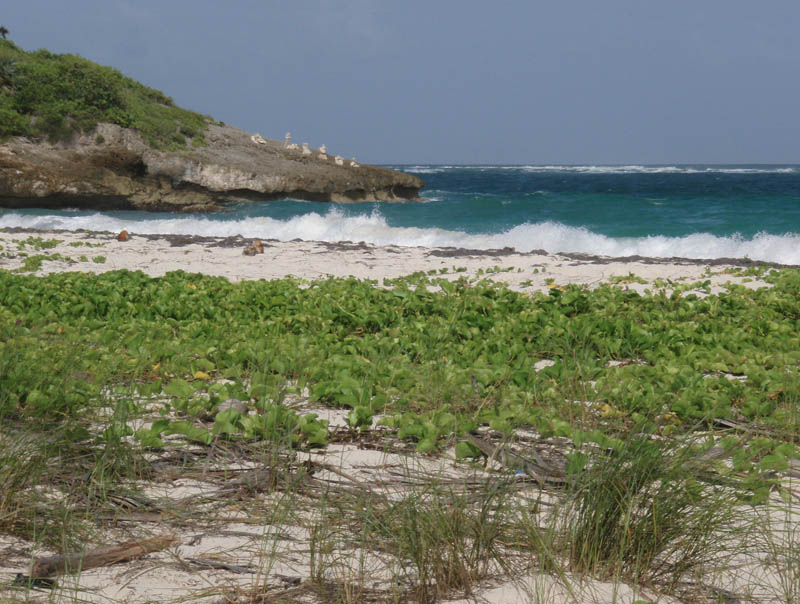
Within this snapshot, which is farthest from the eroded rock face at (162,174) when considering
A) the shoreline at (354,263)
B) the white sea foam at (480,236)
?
the shoreline at (354,263)

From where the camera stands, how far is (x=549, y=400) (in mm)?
4668

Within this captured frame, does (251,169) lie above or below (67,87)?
below

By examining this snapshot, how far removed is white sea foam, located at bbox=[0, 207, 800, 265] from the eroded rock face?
171 cm

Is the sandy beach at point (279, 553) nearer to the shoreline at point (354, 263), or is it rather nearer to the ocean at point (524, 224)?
the shoreline at point (354, 263)

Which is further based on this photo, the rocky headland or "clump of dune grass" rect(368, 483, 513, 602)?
the rocky headland

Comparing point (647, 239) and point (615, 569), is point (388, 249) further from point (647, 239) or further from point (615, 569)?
point (615, 569)

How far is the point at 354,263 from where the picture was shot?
1423 cm

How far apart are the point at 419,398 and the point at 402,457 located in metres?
0.93

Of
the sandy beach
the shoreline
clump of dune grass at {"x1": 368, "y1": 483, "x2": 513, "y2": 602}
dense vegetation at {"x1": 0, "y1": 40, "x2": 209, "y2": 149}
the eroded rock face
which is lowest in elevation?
the sandy beach

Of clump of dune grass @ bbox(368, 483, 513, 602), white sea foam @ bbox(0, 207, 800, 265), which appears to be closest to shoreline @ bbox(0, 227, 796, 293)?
white sea foam @ bbox(0, 207, 800, 265)

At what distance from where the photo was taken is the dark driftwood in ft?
8.05

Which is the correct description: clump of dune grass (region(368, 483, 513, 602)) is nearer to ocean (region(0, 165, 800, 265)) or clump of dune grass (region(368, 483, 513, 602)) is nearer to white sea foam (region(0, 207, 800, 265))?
white sea foam (region(0, 207, 800, 265))

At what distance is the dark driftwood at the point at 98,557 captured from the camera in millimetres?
2455

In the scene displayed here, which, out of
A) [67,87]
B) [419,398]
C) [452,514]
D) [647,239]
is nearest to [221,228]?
[67,87]
